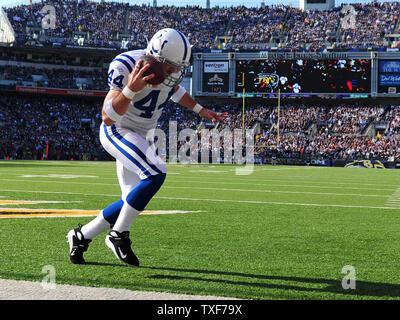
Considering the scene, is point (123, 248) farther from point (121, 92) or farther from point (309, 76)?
point (309, 76)

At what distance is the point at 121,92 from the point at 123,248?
→ 1264 mm

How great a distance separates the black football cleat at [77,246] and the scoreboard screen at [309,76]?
43494 mm

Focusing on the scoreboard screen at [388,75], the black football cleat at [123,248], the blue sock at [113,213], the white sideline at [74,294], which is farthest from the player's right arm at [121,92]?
the scoreboard screen at [388,75]

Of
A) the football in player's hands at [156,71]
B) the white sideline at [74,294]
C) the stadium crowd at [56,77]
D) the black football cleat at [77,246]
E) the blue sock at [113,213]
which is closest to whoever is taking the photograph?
the white sideline at [74,294]

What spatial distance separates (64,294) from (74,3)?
5620 centimetres

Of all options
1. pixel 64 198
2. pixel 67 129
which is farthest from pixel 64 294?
pixel 67 129

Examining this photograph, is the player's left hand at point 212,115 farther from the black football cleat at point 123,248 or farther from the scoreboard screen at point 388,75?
the scoreboard screen at point 388,75

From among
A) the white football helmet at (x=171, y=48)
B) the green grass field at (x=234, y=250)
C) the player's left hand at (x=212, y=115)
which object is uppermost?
the white football helmet at (x=171, y=48)

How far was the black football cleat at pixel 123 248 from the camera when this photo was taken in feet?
16.1

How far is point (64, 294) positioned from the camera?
378cm

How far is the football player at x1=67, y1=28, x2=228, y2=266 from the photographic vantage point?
4.85 m

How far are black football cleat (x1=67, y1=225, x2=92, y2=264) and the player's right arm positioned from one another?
0.99 metres

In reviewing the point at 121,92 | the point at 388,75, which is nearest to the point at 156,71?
the point at 121,92

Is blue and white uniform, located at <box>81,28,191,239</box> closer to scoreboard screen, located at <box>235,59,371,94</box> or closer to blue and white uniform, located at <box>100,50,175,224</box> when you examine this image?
blue and white uniform, located at <box>100,50,175,224</box>
